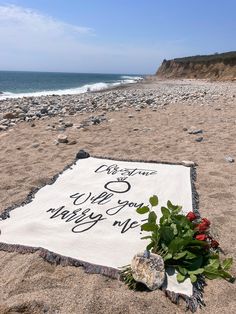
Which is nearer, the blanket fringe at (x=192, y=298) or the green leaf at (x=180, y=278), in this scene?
the blanket fringe at (x=192, y=298)

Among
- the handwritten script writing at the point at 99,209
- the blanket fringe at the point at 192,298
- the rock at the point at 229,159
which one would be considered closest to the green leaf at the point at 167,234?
the blanket fringe at the point at 192,298

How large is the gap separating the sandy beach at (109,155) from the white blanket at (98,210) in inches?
7.5

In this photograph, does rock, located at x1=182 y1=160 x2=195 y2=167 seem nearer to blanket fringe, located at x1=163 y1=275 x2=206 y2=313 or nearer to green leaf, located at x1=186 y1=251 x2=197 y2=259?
green leaf, located at x1=186 y1=251 x2=197 y2=259

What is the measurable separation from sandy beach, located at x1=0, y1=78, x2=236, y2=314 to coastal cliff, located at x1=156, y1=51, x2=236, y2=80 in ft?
93.8

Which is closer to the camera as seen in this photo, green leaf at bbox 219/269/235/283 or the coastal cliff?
green leaf at bbox 219/269/235/283

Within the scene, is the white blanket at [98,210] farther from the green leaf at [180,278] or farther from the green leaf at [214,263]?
the green leaf at [214,263]

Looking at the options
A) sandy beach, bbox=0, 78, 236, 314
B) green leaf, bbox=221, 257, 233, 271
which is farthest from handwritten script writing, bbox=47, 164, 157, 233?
green leaf, bbox=221, 257, 233, 271

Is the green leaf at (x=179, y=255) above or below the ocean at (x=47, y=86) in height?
above

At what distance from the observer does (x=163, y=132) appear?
7.02 metres

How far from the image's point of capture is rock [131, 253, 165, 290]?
2273mm

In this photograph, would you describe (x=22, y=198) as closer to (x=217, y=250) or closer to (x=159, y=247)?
(x=159, y=247)

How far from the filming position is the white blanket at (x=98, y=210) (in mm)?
2699

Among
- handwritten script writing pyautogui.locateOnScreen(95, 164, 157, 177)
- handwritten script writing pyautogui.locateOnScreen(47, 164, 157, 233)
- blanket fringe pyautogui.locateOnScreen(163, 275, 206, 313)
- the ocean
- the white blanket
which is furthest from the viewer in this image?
the ocean

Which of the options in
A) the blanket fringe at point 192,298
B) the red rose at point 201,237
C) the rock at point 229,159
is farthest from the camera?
the rock at point 229,159
